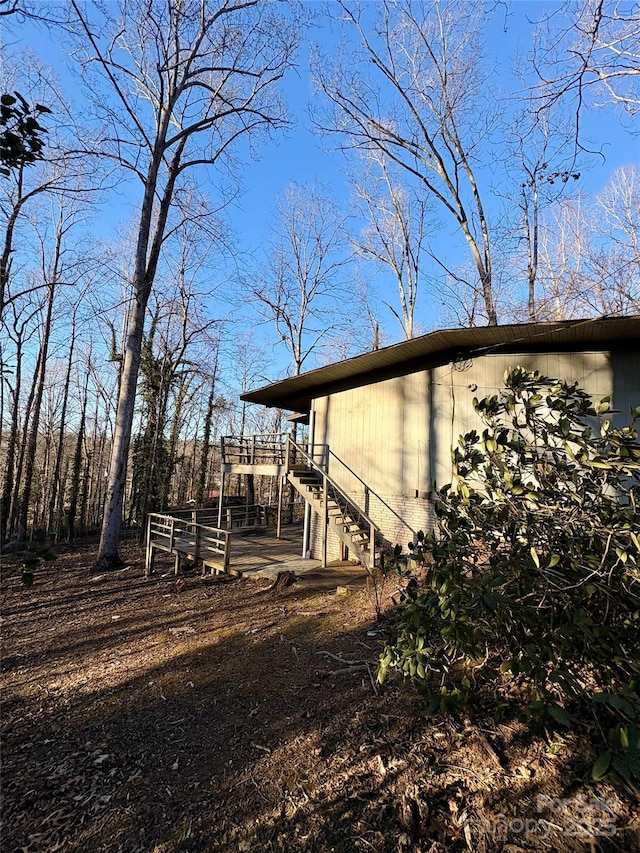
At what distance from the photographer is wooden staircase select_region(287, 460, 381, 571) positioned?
27.2 feet

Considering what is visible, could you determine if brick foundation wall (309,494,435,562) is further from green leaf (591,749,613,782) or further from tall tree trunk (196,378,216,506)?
tall tree trunk (196,378,216,506)

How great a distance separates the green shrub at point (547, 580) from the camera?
2.28 meters

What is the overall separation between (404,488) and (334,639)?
443 centimetres

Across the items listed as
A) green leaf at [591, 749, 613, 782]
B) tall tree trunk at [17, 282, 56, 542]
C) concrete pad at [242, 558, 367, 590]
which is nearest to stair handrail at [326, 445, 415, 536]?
concrete pad at [242, 558, 367, 590]

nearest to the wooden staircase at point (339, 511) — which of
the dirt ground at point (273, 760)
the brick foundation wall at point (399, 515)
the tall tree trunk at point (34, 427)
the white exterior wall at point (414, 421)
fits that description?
the brick foundation wall at point (399, 515)

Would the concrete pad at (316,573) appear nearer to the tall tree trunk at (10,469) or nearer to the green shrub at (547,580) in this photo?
the green shrub at (547,580)

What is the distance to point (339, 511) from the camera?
360 inches

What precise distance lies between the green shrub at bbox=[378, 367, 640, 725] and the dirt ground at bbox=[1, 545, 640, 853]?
489 millimetres

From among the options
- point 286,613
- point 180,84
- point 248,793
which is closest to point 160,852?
point 248,793

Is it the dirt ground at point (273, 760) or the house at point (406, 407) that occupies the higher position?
the house at point (406, 407)

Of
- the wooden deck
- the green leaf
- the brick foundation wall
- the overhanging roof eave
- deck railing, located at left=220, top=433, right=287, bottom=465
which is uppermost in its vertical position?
the overhanging roof eave

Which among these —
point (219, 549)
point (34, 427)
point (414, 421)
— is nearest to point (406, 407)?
point (414, 421)

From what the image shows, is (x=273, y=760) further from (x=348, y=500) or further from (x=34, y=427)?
(x=34, y=427)

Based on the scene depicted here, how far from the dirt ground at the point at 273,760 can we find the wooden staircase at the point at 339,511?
101 inches
